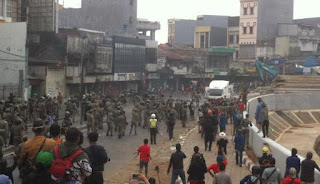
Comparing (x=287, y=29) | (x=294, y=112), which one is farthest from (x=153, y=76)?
(x=287, y=29)

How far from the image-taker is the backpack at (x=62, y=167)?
7219 mm

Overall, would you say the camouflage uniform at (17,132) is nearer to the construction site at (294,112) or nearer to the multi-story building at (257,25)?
the construction site at (294,112)

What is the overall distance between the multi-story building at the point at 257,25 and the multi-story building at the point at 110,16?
20137mm

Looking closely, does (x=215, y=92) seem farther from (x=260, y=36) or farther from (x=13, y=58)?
(x=260, y=36)

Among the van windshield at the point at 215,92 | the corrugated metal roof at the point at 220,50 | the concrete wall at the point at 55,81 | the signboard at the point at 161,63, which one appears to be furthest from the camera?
the corrugated metal roof at the point at 220,50

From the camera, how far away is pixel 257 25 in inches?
3115

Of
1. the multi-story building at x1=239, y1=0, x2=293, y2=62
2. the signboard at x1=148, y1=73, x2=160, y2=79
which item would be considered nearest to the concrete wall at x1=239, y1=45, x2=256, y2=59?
the multi-story building at x1=239, y1=0, x2=293, y2=62

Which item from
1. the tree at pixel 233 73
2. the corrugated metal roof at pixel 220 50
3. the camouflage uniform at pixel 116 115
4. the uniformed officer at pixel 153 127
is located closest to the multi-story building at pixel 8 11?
the camouflage uniform at pixel 116 115

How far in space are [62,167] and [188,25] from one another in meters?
86.1

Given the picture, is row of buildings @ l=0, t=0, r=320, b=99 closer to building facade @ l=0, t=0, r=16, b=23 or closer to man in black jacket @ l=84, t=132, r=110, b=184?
building facade @ l=0, t=0, r=16, b=23

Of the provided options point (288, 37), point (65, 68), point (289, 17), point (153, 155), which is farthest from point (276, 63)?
point (153, 155)

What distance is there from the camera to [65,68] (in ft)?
147

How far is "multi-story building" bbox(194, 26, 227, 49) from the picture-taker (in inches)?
3233

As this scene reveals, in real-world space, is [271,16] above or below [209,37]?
above
